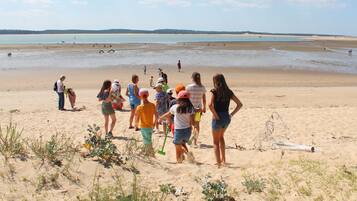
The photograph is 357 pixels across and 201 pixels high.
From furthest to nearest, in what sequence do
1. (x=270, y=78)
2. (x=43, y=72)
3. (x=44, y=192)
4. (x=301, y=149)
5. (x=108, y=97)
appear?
(x=43, y=72) < (x=270, y=78) < (x=108, y=97) < (x=301, y=149) < (x=44, y=192)

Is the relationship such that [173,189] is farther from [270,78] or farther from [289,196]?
[270,78]

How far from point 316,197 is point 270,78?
22791 mm

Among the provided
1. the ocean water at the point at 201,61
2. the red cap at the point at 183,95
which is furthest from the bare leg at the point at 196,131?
the ocean water at the point at 201,61

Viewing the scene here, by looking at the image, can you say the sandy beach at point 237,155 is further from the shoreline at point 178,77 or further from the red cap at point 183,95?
the shoreline at point 178,77

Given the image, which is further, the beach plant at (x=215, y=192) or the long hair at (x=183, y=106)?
the long hair at (x=183, y=106)

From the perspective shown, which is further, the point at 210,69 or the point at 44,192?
the point at 210,69

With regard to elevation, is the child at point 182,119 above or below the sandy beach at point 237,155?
above

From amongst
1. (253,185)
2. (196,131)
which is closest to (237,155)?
(196,131)

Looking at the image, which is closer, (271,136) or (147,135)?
(147,135)

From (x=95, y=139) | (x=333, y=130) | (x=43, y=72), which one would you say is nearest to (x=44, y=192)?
(x=95, y=139)

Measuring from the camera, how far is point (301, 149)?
28.1ft

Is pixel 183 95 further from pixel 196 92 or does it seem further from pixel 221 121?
pixel 196 92

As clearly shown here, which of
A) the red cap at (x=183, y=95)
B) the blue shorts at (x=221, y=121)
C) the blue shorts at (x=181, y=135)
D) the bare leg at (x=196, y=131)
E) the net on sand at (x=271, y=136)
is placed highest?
the red cap at (x=183, y=95)

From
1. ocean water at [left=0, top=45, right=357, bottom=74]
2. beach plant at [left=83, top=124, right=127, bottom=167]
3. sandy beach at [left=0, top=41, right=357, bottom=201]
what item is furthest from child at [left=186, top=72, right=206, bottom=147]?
ocean water at [left=0, top=45, right=357, bottom=74]
